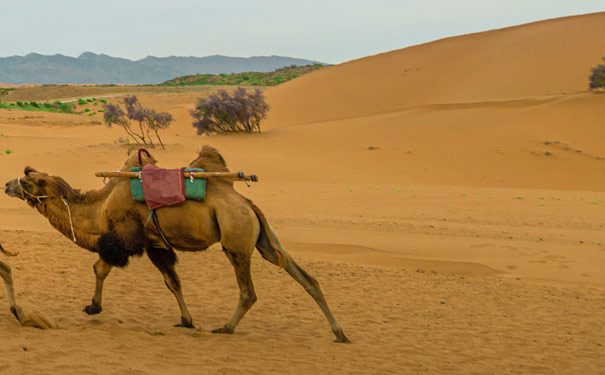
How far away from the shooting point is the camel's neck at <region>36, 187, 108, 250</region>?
6199 mm

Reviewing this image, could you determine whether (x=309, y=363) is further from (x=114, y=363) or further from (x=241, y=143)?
(x=241, y=143)

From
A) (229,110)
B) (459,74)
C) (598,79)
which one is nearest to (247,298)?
(229,110)

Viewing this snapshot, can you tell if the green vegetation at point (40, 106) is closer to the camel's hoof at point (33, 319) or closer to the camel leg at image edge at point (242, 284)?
the camel's hoof at point (33, 319)

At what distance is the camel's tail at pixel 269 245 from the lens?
6.05 metres

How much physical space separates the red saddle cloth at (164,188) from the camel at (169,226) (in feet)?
0.32

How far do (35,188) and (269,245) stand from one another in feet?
8.61

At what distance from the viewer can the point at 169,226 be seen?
592 cm

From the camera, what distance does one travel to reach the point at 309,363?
5.32 m

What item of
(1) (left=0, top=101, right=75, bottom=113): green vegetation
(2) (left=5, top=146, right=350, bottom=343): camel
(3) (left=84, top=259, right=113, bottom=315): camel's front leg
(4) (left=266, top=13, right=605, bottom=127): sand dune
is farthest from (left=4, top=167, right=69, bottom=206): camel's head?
(1) (left=0, top=101, right=75, bottom=113): green vegetation

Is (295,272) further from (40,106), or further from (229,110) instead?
(40,106)

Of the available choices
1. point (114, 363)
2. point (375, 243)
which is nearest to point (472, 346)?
point (114, 363)

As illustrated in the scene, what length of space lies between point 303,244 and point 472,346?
586 centimetres

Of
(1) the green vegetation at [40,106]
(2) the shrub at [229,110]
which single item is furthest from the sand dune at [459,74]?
(1) the green vegetation at [40,106]

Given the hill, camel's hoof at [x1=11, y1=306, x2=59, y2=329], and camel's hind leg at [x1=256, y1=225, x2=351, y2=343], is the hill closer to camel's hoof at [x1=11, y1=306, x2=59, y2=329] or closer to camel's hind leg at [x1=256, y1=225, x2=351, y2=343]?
camel's hind leg at [x1=256, y1=225, x2=351, y2=343]
